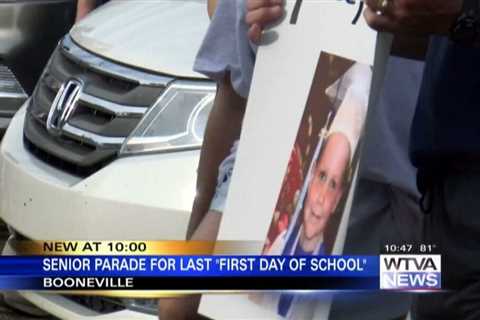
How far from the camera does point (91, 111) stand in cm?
381

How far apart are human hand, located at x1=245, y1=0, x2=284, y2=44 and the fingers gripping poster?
2 centimetres

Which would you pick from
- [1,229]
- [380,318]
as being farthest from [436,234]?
[1,229]

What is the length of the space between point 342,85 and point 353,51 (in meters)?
0.06

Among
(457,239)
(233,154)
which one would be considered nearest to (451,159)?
(457,239)

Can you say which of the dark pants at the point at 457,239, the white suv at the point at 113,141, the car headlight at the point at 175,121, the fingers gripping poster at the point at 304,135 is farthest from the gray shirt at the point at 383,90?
the car headlight at the point at 175,121

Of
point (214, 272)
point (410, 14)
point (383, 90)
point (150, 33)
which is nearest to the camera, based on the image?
point (410, 14)

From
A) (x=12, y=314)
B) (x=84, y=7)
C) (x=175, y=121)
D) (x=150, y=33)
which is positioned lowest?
Answer: (x=12, y=314)

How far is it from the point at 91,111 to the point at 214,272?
176 centimetres

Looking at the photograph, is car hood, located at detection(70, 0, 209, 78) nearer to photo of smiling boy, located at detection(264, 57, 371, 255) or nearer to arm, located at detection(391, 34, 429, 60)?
arm, located at detection(391, 34, 429, 60)

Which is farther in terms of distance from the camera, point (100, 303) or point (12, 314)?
point (12, 314)

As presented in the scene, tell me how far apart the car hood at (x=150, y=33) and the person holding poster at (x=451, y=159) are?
170 cm

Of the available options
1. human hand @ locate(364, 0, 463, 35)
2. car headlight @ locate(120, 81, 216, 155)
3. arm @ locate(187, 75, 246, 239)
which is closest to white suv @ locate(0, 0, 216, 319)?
car headlight @ locate(120, 81, 216, 155)

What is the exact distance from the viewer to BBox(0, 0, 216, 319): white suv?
3352 millimetres

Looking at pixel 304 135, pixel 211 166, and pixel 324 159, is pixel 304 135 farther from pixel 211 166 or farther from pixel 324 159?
pixel 211 166
